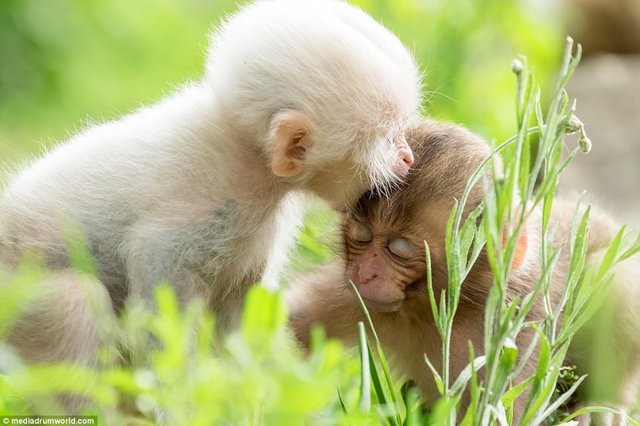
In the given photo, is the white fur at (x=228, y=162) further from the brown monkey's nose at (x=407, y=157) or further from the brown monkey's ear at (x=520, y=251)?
the brown monkey's ear at (x=520, y=251)

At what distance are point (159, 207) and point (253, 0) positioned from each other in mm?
971

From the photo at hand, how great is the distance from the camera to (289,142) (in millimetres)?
3641

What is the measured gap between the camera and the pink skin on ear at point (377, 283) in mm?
3744

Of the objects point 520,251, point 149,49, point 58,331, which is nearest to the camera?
point 58,331

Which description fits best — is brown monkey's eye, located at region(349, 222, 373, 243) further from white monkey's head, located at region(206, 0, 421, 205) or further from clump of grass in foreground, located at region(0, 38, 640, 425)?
clump of grass in foreground, located at region(0, 38, 640, 425)

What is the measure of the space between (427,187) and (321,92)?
54 centimetres

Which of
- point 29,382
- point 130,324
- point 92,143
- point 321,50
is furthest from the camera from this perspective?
point 92,143

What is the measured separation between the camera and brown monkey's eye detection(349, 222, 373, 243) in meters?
3.86

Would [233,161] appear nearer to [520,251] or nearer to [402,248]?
[402,248]

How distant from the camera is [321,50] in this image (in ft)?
11.7

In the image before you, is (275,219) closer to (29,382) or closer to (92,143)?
(92,143)

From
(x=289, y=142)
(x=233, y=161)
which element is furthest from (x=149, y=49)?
(x=289, y=142)

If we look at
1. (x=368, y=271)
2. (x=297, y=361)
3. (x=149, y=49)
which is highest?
(x=149, y=49)

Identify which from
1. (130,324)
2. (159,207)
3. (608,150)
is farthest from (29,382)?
(608,150)
